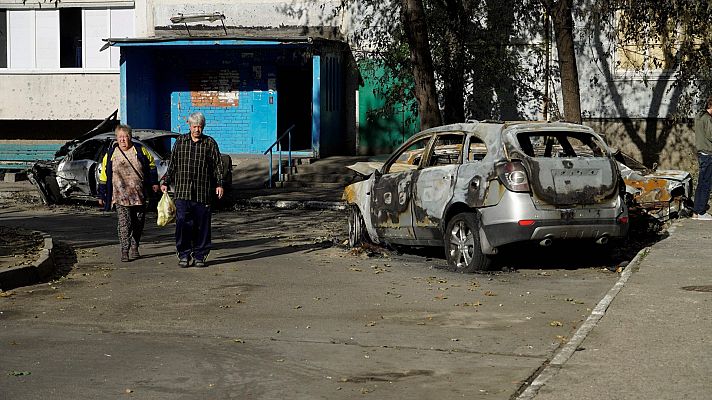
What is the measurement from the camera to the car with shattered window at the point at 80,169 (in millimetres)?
21250

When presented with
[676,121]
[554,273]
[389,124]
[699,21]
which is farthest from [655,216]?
[389,124]

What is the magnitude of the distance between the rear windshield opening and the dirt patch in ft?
18.4

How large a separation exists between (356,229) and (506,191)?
3.38 meters

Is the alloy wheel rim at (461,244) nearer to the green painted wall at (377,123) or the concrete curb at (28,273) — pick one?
the concrete curb at (28,273)

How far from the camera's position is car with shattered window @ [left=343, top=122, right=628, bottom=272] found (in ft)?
39.6

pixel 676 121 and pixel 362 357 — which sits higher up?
pixel 676 121

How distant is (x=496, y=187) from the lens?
39.9ft

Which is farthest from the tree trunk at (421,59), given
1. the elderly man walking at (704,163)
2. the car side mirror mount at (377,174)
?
the car side mirror mount at (377,174)

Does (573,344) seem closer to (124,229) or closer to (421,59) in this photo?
(124,229)

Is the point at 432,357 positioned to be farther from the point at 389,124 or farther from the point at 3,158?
the point at 3,158

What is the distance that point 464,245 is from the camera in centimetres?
1273

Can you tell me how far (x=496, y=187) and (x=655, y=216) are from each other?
472 centimetres

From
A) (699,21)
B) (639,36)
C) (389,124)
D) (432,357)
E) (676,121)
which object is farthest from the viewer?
(389,124)

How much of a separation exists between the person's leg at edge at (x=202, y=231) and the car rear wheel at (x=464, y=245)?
2.74 metres
